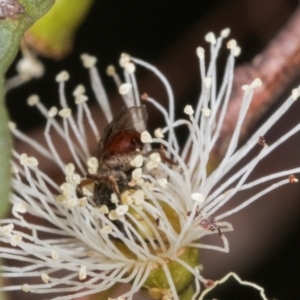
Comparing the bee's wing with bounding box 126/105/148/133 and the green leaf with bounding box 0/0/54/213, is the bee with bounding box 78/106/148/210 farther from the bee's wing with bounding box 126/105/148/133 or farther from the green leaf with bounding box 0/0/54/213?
the green leaf with bounding box 0/0/54/213

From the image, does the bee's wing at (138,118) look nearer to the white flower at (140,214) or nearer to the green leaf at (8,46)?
the white flower at (140,214)

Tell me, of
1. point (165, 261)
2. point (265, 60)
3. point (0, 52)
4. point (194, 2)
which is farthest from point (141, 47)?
point (0, 52)

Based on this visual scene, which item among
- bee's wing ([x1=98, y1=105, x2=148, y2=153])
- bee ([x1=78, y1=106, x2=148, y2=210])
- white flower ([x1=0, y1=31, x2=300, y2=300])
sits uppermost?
bee's wing ([x1=98, y1=105, x2=148, y2=153])

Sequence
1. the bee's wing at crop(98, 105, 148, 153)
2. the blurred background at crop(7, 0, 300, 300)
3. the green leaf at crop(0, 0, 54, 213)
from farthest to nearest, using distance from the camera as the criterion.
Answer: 1. the blurred background at crop(7, 0, 300, 300)
2. the bee's wing at crop(98, 105, 148, 153)
3. the green leaf at crop(0, 0, 54, 213)

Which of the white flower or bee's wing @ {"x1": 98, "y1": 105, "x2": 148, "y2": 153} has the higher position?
bee's wing @ {"x1": 98, "y1": 105, "x2": 148, "y2": 153}

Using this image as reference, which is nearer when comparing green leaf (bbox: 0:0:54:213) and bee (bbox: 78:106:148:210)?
green leaf (bbox: 0:0:54:213)

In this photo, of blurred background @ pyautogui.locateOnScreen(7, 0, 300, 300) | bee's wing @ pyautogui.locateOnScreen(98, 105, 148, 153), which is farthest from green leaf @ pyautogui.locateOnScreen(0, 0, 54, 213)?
blurred background @ pyautogui.locateOnScreen(7, 0, 300, 300)

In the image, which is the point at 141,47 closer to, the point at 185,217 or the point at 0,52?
the point at 185,217

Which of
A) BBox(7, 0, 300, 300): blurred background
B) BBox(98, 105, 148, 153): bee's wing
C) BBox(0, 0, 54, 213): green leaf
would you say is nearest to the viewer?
BBox(0, 0, 54, 213): green leaf
